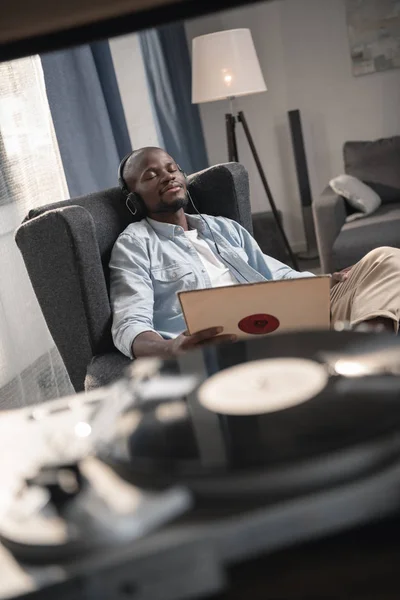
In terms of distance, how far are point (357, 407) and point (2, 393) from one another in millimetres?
1882

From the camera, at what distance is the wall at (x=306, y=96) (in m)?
4.54

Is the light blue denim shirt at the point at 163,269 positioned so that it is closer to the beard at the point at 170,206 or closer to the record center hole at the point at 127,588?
the beard at the point at 170,206

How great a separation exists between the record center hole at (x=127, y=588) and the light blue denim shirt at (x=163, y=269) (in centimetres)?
134

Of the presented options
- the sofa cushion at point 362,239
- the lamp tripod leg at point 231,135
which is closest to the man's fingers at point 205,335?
the sofa cushion at point 362,239

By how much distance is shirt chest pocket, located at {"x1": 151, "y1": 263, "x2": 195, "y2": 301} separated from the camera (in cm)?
184

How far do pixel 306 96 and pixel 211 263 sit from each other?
10.0ft

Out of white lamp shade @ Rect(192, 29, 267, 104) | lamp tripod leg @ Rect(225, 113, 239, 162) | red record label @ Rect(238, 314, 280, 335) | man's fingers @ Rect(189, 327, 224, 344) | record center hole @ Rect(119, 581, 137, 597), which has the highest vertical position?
white lamp shade @ Rect(192, 29, 267, 104)

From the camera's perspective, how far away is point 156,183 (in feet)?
6.47

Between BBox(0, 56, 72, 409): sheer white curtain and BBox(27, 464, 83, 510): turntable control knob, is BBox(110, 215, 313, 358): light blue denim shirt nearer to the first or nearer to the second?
BBox(0, 56, 72, 409): sheer white curtain

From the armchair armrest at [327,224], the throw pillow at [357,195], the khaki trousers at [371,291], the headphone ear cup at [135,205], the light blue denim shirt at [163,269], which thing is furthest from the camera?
the throw pillow at [357,195]

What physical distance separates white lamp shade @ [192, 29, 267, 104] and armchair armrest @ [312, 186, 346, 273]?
2.35 feet

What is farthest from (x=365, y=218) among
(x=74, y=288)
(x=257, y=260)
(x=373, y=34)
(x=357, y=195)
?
(x=74, y=288)

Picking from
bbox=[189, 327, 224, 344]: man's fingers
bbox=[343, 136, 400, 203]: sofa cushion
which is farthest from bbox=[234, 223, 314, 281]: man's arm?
bbox=[343, 136, 400, 203]: sofa cushion

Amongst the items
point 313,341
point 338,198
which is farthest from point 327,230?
point 313,341
